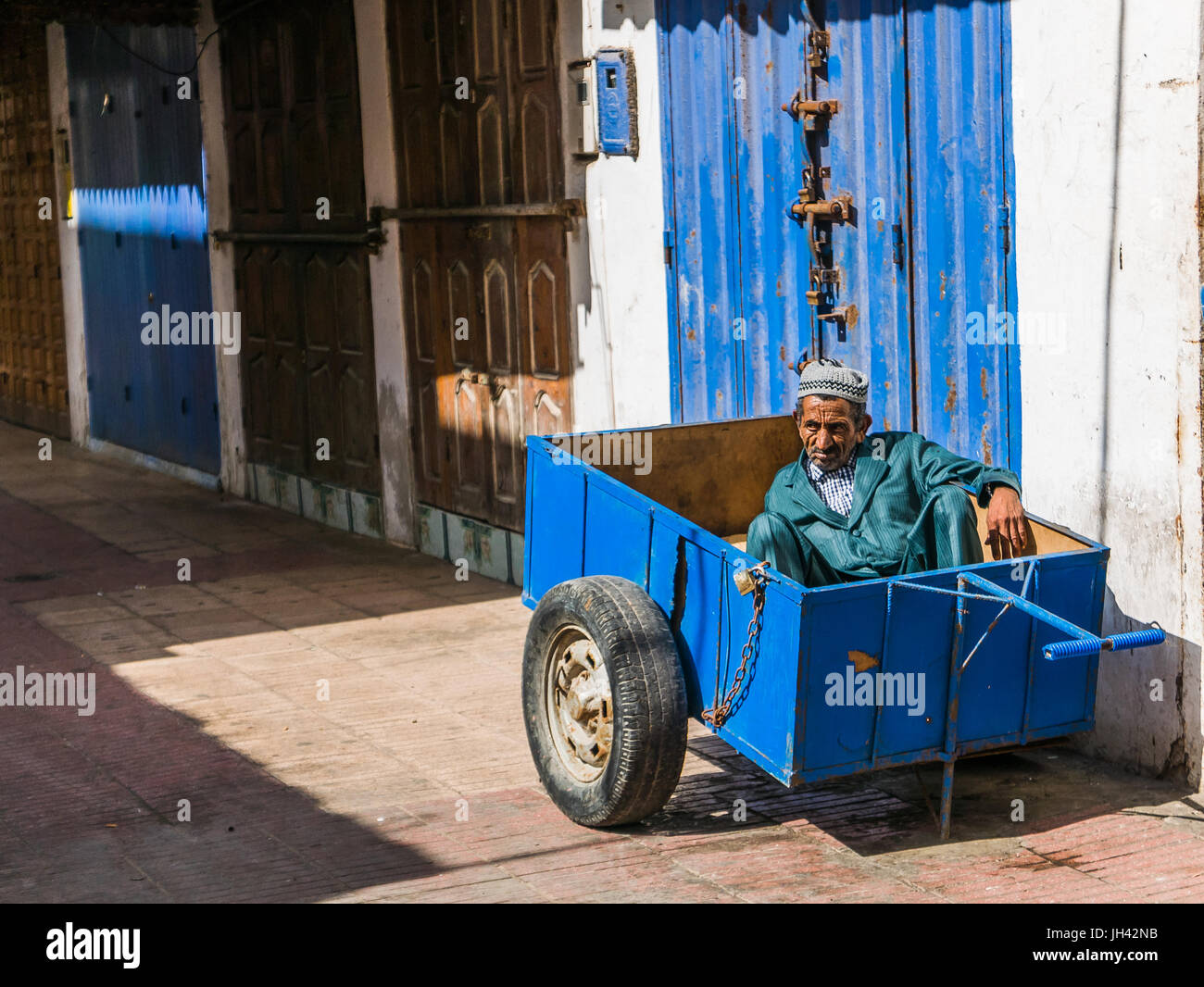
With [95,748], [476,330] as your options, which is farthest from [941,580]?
[476,330]

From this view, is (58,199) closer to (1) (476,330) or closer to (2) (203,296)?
(2) (203,296)

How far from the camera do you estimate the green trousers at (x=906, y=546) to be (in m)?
5.56

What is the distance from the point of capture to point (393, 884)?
214 inches

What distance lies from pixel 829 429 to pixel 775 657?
108cm

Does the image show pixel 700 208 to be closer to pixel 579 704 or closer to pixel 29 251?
pixel 579 704

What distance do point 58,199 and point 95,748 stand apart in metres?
11.0

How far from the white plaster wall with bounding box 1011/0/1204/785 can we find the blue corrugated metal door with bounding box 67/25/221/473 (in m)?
8.71

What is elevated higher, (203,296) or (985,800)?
(203,296)

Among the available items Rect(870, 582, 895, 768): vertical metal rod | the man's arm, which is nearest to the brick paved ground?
Rect(870, 582, 895, 768): vertical metal rod

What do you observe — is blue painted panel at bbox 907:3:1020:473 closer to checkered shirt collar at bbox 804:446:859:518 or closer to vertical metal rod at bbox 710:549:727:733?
checkered shirt collar at bbox 804:446:859:518

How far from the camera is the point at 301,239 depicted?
39.5ft

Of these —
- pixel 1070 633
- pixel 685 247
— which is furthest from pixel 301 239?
pixel 1070 633

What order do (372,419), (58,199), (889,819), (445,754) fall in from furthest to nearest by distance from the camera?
(58,199) → (372,419) → (445,754) → (889,819)

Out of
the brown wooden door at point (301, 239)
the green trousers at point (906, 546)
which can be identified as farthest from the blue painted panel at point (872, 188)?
the brown wooden door at point (301, 239)
